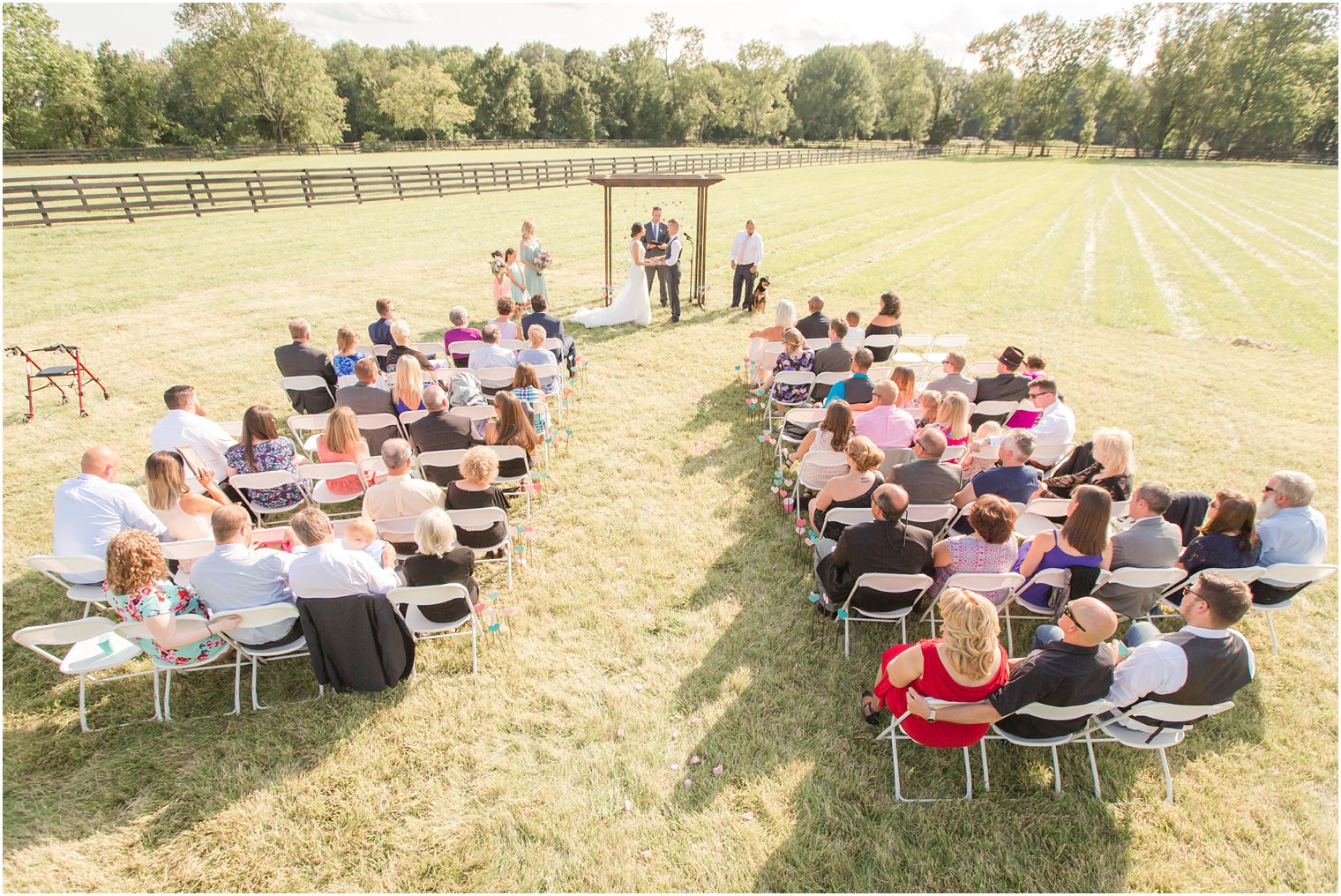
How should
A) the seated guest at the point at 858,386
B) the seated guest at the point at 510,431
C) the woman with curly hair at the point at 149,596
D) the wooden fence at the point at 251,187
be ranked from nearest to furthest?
the woman with curly hair at the point at 149,596, the seated guest at the point at 510,431, the seated guest at the point at 858,386, the wooden fence at the point at 251,187

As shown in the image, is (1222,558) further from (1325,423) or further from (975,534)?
(1325,423)

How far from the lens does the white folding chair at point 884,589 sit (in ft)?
13.9

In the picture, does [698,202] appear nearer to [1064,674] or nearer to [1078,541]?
[1078,541]

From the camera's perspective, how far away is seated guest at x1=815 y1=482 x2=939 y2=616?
4426 mm

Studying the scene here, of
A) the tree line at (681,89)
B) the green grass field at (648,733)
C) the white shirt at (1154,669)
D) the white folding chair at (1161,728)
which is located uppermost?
the tree line at (681,89)

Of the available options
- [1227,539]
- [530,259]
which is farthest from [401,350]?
[1227,539]

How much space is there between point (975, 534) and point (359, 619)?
14.3 feet

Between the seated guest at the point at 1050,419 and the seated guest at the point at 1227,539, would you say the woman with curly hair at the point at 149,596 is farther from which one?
the seated guest at the point at 1050,419

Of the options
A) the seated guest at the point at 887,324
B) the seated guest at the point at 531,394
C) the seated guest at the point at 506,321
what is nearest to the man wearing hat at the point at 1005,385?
the seated guest at the point at 887,324

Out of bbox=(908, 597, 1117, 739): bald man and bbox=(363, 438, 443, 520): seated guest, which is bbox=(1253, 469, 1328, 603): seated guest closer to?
bbox=(908, 597, 1117, 739): bald man

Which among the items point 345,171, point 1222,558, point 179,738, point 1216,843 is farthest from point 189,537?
point 345,171

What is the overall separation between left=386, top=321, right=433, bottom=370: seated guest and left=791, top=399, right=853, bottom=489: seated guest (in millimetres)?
4697

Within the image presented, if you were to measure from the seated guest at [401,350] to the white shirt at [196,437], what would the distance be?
6.85 feet

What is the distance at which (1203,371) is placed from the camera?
10.5 m
